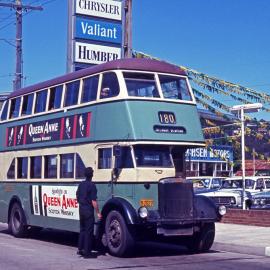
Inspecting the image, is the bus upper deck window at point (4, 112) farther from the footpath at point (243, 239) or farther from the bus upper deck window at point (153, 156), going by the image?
the footpath at point (243, 239)

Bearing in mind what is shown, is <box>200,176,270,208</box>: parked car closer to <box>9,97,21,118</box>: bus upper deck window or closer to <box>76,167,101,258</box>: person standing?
<box>9,97,21,118</box>: bus upper deck window

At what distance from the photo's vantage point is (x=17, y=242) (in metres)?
15.9

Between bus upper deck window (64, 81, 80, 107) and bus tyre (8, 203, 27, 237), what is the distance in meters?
3.68

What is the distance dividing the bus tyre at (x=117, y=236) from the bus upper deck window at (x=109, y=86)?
102 inches

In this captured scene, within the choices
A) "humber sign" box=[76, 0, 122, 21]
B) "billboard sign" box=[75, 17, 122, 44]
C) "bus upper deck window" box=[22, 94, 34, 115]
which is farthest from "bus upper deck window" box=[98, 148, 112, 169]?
"humber sign" box=[76, 0, 122, 21]

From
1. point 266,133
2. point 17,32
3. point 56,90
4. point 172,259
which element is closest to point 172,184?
point 172,259

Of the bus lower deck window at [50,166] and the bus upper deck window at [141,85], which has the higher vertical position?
the bus upper deck window at [141,85]

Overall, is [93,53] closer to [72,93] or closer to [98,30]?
[98,30]

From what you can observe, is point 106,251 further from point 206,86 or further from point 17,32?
point 17,32

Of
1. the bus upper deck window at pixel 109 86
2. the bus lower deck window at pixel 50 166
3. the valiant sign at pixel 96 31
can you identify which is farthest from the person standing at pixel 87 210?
the valiant sign at pixel 96 31

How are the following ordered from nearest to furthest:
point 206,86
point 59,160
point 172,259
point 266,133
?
point 172,259, point 59,160, point 206,86, point 266,133

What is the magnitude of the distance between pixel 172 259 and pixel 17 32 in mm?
22657

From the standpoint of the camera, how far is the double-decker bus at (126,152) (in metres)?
12.9

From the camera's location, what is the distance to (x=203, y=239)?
44.9 ft
